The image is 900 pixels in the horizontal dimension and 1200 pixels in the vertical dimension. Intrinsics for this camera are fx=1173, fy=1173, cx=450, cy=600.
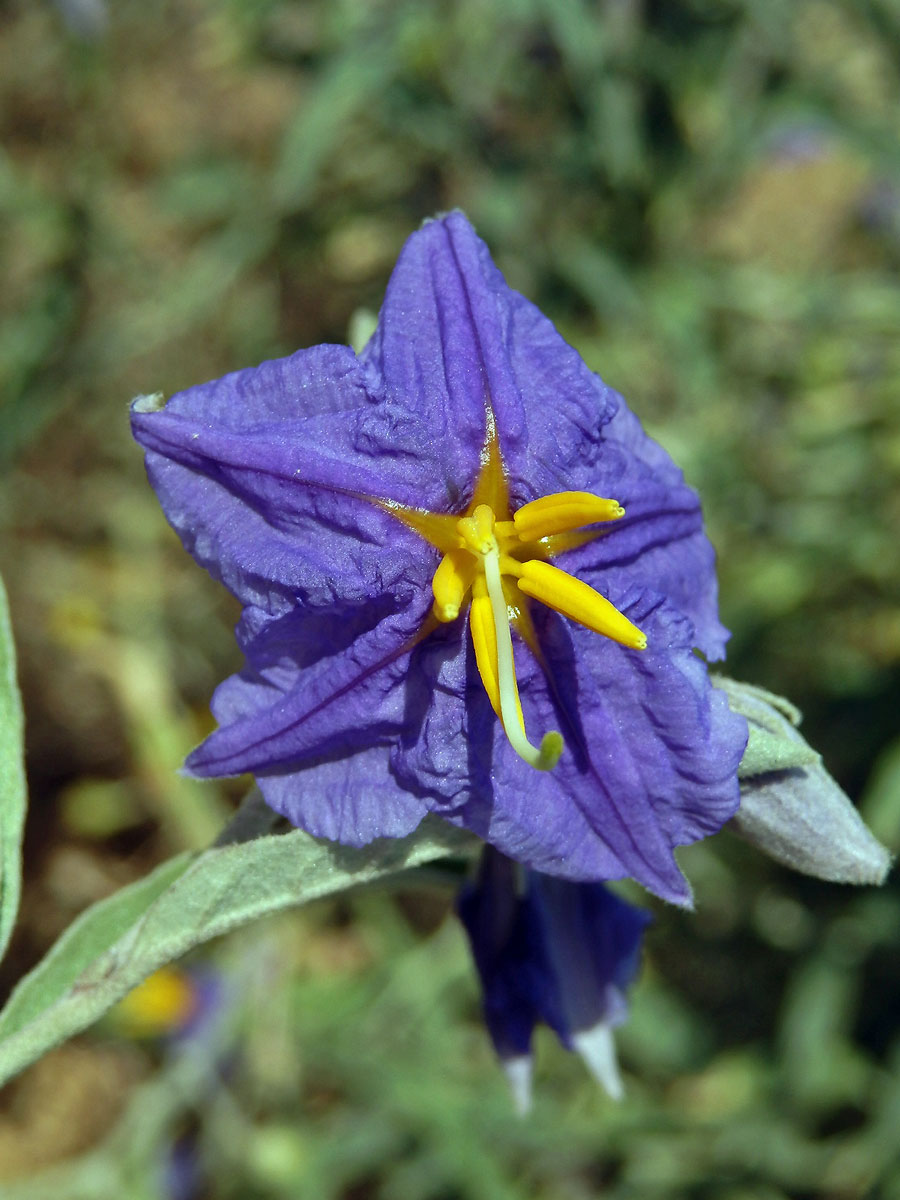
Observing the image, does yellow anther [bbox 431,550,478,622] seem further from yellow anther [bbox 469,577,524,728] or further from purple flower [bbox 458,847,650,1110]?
purple flower [bbox 458,847,650,1110]

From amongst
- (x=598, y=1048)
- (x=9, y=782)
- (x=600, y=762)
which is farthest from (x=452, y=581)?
(x=598, y=1048)

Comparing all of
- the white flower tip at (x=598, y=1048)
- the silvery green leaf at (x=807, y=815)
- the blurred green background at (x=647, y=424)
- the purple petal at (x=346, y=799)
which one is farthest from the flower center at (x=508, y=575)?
the blurred green background at (x=647, y=424)

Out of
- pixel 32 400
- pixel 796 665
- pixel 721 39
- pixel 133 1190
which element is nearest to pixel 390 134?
pixel 721 39

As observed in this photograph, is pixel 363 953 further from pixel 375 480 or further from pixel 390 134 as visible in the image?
pixel 375 480

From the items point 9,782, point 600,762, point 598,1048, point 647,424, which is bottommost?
point 598,1048

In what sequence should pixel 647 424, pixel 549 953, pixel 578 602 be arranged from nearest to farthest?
pixel 578 602 < pixel 549 953 < pixel 647 424

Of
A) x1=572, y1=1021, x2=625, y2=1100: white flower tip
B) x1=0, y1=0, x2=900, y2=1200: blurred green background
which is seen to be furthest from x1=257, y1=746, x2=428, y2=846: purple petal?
x1=0, y1=0, x2=900, y2=1200: blurred green background

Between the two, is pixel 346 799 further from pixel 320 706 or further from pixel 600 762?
pixel 600 762
